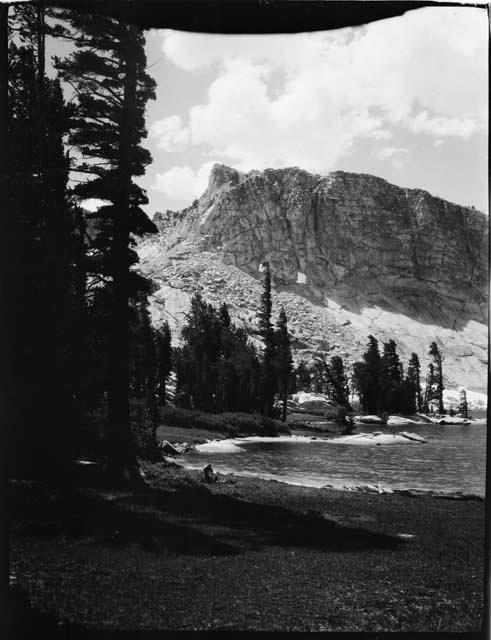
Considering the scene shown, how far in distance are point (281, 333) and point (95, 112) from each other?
51.9ft

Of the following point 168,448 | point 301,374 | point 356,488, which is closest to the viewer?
point 356,488

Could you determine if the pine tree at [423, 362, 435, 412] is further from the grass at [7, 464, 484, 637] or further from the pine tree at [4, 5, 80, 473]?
the pine tree at [4, 5, 80, 473]

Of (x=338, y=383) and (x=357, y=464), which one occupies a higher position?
(x=338, y=383)

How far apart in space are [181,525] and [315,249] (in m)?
48.0

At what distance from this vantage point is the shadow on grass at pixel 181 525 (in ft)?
34.7

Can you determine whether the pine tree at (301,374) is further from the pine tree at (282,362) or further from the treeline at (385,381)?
the pine tree at (282,362)

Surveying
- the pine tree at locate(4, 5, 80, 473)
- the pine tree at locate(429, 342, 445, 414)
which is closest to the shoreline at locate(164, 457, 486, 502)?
the pine tree at locate(4, 5, 80, 473)

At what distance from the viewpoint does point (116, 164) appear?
15586 mm

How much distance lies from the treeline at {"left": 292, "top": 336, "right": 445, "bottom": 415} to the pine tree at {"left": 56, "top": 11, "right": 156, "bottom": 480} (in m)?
21.9

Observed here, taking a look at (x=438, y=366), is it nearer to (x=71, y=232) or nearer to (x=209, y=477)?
(x=209, y=477)

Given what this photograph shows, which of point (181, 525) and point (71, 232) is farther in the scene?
point (71, 232)

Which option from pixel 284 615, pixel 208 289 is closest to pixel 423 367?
pixel 208 289

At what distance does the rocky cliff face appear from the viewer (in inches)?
568

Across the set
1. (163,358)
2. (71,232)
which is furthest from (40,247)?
(163,358)
